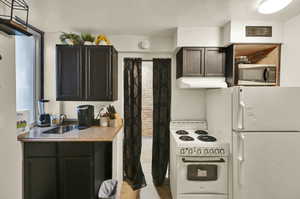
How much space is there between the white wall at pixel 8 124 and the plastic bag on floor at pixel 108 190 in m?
0.86

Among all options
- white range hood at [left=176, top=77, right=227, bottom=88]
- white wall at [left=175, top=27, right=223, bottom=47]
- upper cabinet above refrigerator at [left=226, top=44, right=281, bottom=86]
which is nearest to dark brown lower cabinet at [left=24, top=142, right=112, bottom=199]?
white range hood at [left=176, top=77, right=227, bottom=88]

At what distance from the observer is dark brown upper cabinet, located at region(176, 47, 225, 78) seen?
8.32 ft

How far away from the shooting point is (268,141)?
193cm

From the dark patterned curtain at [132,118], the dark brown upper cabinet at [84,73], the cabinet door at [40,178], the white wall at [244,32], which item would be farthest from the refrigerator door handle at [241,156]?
the cabinet door at [40,178]

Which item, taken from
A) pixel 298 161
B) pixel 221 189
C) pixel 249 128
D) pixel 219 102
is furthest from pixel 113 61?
pixel 298 161

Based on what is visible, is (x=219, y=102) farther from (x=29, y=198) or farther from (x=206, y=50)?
(x=29, y=198)

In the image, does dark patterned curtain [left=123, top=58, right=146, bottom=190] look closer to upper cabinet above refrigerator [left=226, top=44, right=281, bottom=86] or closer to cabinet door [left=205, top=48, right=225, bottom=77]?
cabinet door [left=205, top=48, right=225, bottom=77]

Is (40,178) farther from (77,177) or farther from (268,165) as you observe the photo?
(268,165)

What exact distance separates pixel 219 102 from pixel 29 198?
257cm

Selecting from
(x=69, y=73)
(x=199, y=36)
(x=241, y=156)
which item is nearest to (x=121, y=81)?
(x=69, y=73)

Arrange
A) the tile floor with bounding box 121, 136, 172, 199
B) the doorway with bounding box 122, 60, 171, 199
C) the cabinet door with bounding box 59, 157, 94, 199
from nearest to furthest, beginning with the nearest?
1. the cabinet door with bounding box 59, 157, 94, 199
2. the tile floor with bounding box 121, 136, 172, 199
3. the doorway with bounding box 122, 60, 171, 199

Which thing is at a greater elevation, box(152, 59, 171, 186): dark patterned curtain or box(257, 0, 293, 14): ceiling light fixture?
box(257, 0, 293, 14): ceiling light fixture

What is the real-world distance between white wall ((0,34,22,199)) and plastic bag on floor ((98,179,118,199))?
2.82ft

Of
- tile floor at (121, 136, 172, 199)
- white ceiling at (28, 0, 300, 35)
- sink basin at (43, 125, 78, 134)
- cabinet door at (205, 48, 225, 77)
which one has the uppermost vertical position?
white ceiling at (28, 0, 300, 35)
